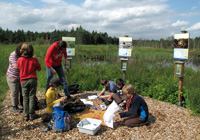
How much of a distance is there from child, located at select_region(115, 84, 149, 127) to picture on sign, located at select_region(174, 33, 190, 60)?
2136mm

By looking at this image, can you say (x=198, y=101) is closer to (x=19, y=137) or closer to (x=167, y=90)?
(x=167, y=90)

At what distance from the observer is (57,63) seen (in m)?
4.35

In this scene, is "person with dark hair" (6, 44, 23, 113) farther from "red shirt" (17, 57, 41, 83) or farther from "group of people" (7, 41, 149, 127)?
"red shirt" (17, 57, 41, 83)

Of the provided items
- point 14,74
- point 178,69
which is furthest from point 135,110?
point 14,74

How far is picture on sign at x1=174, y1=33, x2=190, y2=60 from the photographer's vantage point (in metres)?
4.36

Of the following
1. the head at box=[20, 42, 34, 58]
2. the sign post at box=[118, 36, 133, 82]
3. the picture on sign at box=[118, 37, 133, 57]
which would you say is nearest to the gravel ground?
the head at box=[20, 42, 34, 58]

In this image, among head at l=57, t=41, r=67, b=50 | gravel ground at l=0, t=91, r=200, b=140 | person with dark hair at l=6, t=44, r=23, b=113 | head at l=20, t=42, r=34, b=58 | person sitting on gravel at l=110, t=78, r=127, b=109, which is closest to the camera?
gravel ground at l=0, t=91, r=200, b=140

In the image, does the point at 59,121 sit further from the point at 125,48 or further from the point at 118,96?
the point at 125,48

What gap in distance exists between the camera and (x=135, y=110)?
3.14m

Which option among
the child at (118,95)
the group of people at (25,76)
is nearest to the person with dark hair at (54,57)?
the group of people at (25,76)

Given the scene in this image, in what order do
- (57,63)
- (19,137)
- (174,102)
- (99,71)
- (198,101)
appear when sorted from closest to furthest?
(19,137) < (198,101) < (57,63) < (174,102) < (99,71)

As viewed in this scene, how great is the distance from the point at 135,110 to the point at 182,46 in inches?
101

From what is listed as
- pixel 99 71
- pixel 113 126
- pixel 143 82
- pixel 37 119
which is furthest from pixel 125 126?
pixel 99 71

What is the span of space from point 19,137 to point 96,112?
1803 millimetres
